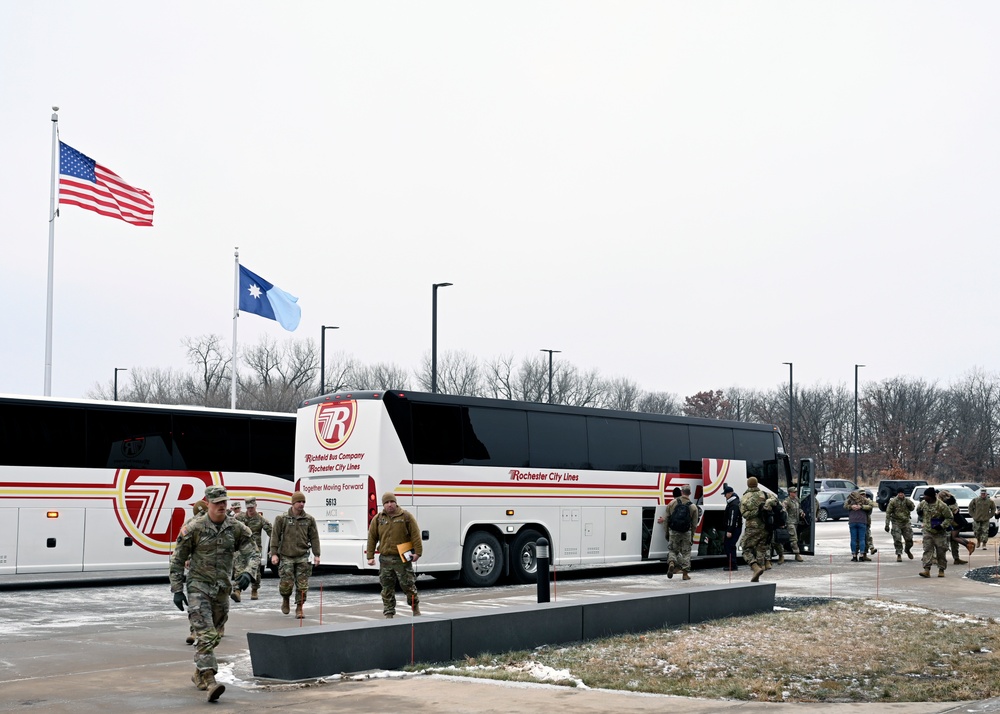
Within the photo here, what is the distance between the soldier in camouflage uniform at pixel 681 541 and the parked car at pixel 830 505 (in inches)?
1251

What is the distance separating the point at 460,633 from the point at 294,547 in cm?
503

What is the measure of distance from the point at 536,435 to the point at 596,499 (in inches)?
77.8

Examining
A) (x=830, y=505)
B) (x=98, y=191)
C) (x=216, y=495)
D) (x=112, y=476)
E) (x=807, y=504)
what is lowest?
(x=830, y=505)

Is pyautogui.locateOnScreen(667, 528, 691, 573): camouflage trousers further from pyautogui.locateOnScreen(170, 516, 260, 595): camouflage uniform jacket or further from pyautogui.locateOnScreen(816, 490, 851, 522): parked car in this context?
pyautogui.locateOnScreen(816, 490, 851, 522): parked car

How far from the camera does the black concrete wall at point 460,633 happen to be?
980cm

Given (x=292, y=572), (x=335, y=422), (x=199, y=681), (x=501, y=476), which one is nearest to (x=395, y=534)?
(x=292, y=572)

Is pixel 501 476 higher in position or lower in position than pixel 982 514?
higher

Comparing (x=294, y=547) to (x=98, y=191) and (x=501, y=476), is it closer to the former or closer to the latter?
(x=501, y=476)

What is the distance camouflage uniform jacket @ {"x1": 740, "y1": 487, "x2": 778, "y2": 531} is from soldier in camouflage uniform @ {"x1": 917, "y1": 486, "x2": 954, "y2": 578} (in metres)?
Answer: 3.16

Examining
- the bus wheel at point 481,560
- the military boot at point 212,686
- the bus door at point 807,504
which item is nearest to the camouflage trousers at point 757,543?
the bus wheel at point 481,560

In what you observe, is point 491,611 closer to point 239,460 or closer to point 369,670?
point 369,670

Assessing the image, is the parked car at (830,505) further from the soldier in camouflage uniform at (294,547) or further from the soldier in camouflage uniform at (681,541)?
the soldier in camouflage uniform at (294,547)

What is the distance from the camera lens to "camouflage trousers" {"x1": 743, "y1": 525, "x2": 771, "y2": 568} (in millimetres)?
20844

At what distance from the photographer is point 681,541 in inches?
859
